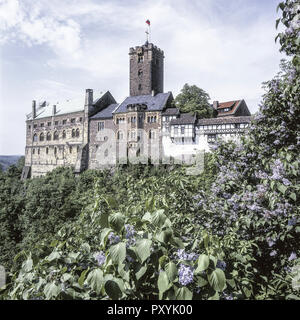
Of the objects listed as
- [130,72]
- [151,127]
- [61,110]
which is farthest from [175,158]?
[61,110]

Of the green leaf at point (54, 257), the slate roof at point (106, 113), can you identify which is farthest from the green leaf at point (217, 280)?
the slate roof at point (106, 113)

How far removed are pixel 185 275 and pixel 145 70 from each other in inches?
2258

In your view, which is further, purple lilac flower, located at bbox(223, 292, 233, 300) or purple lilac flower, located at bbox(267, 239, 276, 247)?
purple lilac flower, located at bbox(267, 239, 276, 247)

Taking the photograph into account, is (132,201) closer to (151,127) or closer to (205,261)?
(205,261)

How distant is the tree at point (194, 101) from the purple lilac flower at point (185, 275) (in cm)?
4519

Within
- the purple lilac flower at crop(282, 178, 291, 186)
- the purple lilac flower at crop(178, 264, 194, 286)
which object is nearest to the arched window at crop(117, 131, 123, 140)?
the purple lilac flower at crop(282, 178, 291, 186)

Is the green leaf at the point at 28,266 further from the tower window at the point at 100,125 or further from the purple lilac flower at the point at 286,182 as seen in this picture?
the tower window at the point at 100,125

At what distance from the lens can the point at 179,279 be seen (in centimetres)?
255

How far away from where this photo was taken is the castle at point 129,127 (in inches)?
1781

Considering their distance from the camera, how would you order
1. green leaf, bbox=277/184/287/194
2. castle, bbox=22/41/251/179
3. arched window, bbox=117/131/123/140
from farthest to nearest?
arched window, bbox=117/131/123/140 → castle, bbox=22/41/251/179 → green leaf, bbox=277/184/287/194

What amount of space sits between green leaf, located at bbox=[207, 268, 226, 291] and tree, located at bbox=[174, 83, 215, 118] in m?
45.2

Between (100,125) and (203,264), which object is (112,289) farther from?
(100,125)

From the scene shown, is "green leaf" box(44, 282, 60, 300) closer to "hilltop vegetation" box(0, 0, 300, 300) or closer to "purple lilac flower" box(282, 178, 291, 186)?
"hilltop vegetation" box(0, 0, 300, 300)

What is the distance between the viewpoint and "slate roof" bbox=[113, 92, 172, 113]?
50.3m
